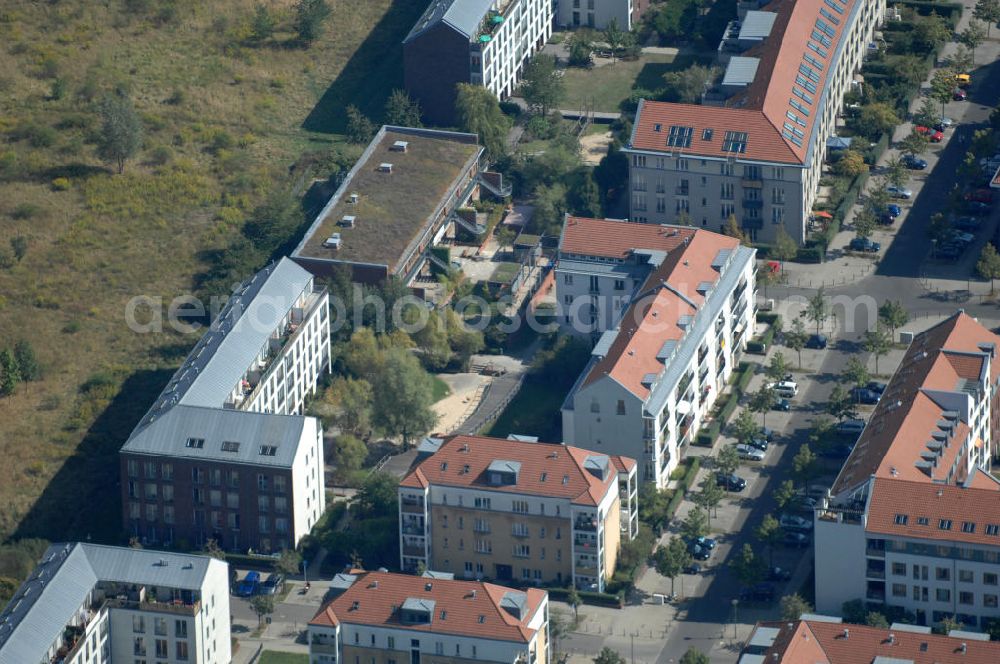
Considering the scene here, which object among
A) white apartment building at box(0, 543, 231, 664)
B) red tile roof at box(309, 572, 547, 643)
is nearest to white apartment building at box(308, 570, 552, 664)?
red tile roof at box(309, 572, 547, 643)

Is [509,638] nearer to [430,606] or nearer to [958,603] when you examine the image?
[430,606]

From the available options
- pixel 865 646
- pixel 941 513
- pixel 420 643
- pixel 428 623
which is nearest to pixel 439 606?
pixel 428 623

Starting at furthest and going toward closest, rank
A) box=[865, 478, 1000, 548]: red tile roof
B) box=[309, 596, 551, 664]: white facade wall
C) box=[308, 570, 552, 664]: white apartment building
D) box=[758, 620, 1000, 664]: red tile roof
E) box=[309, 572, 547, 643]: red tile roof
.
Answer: box=[865, 478, 1000, 548]: red tile roof → box=[309, 572, 547, 643]: red tile roof → box=[308, 570, 552, 664]: white apartment building → box=[309, 596, 551, 664]: white facade wall → box=[758, 620, 1000, 664]: red tile roof

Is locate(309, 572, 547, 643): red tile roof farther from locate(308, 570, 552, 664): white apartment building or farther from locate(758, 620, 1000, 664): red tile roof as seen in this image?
locate(758, 620, 1000, 664): red tile roof

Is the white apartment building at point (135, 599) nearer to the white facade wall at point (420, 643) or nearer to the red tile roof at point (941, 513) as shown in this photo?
the white facade wall at point (420, 643)

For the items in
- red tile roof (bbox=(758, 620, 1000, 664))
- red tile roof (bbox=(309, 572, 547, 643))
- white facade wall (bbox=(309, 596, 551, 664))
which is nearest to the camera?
red tile roof (bbox=(758, 620, 1000, 664))

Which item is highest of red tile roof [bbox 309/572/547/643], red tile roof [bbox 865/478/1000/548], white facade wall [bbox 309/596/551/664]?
red tile roof [bbox 865/478/1000/548]

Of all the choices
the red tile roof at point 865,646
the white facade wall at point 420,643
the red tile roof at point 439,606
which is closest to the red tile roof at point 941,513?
the red tile roof at point 865,646

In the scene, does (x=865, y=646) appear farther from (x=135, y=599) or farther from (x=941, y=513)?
(x=135, y=599)
